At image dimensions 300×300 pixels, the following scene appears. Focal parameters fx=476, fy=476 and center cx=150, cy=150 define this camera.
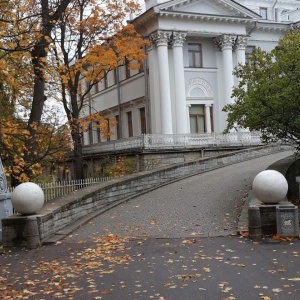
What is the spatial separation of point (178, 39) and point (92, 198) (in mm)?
21492

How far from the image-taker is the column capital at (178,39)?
33250 mm

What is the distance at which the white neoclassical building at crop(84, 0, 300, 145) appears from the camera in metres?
33.2

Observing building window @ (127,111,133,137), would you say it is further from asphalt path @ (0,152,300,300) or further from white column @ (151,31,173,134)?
asphalt path @ (0,152,300,300)

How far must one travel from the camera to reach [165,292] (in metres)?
6.41

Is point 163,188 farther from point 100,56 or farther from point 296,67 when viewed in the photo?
point 100,56

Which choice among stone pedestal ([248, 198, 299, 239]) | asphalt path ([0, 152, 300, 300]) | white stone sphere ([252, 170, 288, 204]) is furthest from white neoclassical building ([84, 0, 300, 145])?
stone pedestal ([248, 198, 299, 239])

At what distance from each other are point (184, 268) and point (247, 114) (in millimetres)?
8054

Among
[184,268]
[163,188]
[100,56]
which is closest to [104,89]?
[100,56]

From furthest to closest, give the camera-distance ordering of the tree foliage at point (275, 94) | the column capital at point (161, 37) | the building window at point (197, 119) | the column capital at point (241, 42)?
the column capital at point (241, 42), the building window at point (197, 119), the column capital at point (161, 37), the tree foliage at point (275, 94)

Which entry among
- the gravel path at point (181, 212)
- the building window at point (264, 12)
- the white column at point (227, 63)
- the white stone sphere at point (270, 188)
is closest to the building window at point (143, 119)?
the white column at point (227, 63)

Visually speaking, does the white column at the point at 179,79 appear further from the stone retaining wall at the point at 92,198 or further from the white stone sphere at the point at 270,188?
the white stone sphere at the point at 270,188

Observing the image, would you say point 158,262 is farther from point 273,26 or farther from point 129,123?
point 273,26

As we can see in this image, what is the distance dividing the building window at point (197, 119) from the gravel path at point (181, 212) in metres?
14.5

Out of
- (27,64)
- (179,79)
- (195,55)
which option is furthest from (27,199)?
(195,55)
